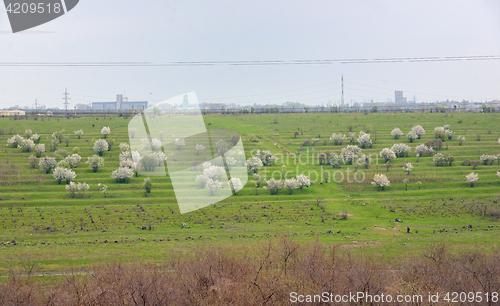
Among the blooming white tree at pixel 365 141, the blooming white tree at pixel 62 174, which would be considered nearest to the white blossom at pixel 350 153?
the blooming white tree at pixel 365 141

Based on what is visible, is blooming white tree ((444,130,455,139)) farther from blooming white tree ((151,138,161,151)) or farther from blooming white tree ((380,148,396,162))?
blooming white tree ((151,138,161,151))

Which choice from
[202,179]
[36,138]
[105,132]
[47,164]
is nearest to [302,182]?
[202,179]

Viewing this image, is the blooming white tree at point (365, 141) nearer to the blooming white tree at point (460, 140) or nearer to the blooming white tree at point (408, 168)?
the blooming white tree at point (408, 168)

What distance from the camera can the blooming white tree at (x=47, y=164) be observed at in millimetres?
40938

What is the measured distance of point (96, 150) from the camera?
47094mm

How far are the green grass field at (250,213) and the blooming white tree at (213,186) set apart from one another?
1.69 metres

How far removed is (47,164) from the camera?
41000mm

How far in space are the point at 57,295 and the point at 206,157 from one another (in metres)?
28.6

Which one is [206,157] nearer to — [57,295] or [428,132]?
[57,295]

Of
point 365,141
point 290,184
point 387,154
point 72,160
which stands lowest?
point 290,184

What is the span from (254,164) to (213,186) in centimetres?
756

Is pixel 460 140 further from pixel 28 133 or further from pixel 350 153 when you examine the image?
pixel 28 133

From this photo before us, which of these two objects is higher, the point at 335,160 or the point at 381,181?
the point at 335,160

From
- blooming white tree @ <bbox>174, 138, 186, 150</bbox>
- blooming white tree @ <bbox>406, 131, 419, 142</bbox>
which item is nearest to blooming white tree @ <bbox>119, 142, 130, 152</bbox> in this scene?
blooming white tree @ <bbox>174, 138, 186, 150</bbox>
